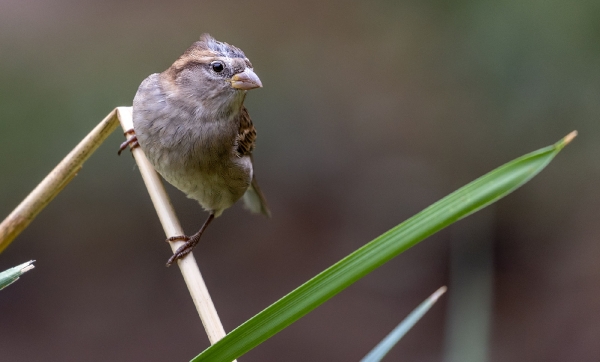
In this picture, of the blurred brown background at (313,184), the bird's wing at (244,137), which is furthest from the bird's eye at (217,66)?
the blurred brown background at (313,184)

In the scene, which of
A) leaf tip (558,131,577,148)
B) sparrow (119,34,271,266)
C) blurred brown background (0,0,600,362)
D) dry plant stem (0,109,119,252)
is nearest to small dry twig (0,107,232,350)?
dry plant stem (0,109,119,252)

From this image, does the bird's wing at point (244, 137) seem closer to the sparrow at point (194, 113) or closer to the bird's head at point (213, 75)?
the sparrow at point (194, 113)

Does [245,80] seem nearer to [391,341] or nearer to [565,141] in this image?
[391,341]

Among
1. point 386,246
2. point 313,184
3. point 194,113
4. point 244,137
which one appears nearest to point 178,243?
point 194,113

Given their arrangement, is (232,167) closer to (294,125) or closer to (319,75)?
(294,125)

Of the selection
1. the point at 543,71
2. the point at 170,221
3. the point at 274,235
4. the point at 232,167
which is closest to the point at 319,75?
the point at 274,235

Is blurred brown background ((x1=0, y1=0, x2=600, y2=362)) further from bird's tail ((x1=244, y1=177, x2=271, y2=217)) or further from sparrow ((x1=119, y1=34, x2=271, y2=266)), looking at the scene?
sparrow ((x1=119, y1=34, x2=271, y2=266))

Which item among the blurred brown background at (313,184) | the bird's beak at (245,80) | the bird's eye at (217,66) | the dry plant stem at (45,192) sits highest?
the bird's eye at (217,66)
